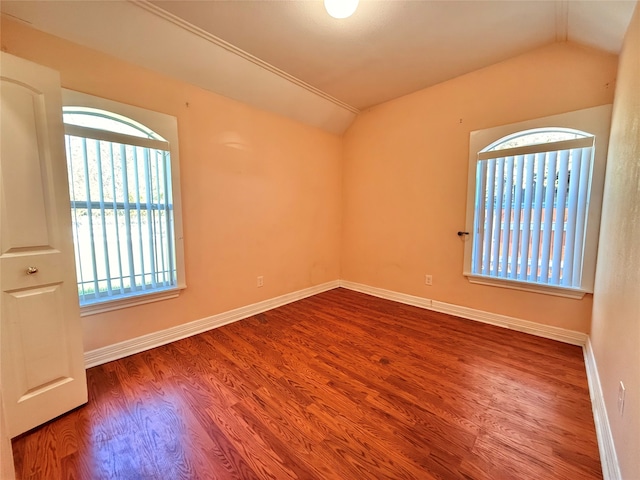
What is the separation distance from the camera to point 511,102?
2.59 metres

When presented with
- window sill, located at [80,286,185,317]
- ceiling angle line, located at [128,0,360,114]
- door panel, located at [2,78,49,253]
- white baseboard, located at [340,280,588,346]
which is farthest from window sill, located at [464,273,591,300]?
door panel, located at [2,78,49,253]


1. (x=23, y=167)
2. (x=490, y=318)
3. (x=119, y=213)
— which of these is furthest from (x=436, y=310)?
(x=23, y=167)

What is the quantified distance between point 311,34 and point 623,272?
2.69m

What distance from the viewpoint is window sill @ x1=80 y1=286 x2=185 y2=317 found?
78.8 inches

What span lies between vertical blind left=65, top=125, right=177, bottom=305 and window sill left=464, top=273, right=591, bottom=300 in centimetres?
323

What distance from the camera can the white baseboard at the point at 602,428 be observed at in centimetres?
111

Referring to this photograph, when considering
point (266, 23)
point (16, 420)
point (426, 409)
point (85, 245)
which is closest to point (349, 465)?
point (426, 409)

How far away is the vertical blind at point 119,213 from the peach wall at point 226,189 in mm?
185

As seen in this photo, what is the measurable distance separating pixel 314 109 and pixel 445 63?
1.58 metres

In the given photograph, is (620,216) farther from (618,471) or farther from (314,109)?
(314,109)

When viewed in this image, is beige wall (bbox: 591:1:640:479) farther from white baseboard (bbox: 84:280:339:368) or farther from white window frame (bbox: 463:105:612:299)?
white baseboard (bbox: 84:280:339:368)

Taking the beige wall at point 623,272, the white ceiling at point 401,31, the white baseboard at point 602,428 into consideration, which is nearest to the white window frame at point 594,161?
the beige wall at point 623,272

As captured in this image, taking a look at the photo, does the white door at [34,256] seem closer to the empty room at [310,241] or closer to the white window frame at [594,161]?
the empty room at [310,241]

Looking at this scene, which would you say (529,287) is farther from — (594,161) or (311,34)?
(311,34)
